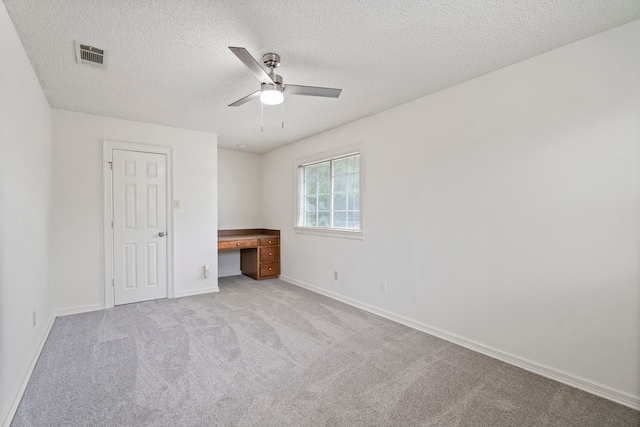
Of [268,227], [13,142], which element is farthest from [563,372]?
[268,227]

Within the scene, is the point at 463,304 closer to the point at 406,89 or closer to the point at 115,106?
the point at 406,89

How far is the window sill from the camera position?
3.89 metres

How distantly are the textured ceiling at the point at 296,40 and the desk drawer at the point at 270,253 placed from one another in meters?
2.81

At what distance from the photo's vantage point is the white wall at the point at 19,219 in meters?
1.76

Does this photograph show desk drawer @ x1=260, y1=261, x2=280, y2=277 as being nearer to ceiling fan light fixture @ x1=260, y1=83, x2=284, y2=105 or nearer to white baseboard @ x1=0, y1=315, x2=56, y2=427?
white baseboard @ x1=0, y1=315, x2=56, y2=427

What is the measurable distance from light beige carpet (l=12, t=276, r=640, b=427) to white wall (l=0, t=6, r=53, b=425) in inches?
9.3

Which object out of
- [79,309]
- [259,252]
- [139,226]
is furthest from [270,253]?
[79,309]

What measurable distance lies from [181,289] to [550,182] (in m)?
4.39

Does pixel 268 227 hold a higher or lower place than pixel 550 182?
lower

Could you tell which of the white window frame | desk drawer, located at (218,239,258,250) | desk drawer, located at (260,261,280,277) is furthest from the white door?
the white window frame

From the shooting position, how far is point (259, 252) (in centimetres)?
525

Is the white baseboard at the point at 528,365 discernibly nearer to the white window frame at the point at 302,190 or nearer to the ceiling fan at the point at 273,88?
the white window frame at the point at 302,190

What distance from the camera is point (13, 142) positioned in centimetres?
198

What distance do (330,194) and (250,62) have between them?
2704mm
